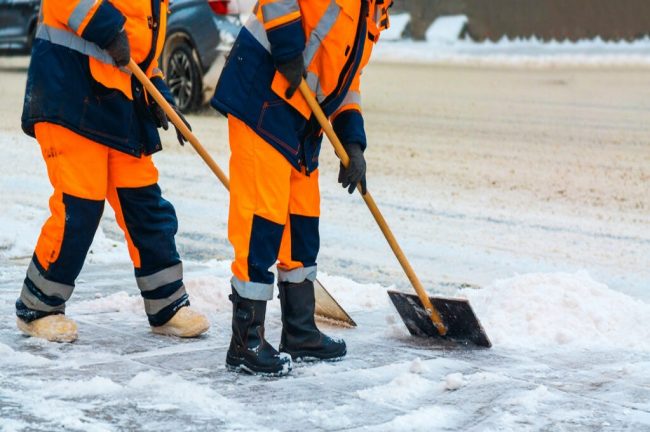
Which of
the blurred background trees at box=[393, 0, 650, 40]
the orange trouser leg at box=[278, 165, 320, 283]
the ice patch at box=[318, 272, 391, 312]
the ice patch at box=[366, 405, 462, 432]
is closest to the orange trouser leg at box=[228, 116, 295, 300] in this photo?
the orange trouser leg at box=[278, 165, 320, 283]

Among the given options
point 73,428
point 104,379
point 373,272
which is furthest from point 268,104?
point 373,272

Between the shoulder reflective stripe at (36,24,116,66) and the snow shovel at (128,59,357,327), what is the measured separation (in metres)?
0.14

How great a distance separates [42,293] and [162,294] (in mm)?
488

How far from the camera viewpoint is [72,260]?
201 inches

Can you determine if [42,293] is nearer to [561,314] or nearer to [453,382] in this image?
[453,382]

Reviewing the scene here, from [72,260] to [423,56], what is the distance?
19945mm

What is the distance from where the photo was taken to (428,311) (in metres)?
5.24

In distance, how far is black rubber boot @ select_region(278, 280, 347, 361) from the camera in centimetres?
491

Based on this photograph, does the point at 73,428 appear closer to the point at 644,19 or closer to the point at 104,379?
the point at 104,379

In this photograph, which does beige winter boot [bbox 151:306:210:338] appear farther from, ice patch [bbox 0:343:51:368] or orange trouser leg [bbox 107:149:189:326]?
ice patch [bbox 0:343:51:368]

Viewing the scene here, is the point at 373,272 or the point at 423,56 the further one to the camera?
the point at 423,56

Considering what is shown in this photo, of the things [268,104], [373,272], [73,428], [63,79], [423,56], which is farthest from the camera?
[423,56]

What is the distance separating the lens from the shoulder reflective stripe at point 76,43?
16.3ft

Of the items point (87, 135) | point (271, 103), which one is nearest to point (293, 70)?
point (271, 103)
